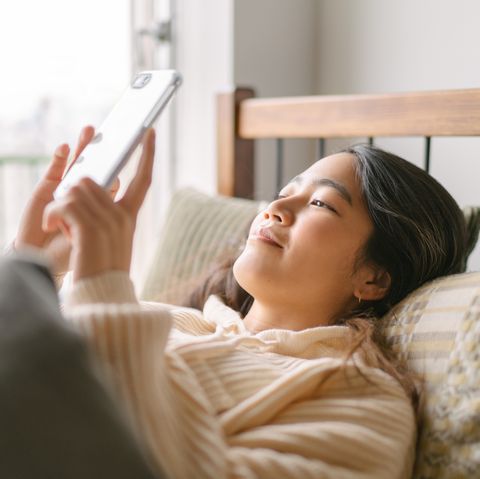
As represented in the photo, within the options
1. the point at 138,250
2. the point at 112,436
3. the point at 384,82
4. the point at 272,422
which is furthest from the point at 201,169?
the point at 112,436

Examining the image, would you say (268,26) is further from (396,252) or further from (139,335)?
(139,335)

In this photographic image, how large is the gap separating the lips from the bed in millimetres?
211

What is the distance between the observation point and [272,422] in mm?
928

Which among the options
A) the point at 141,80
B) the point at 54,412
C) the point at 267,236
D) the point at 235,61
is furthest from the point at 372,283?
the point at 235,61

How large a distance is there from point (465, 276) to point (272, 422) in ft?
1.27

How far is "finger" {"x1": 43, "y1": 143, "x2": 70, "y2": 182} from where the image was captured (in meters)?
1.21

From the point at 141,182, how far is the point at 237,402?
0.31 m

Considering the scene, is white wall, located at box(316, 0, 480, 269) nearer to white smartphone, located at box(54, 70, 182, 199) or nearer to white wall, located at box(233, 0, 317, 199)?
white wall, located at box(233, 0, 317, 199)

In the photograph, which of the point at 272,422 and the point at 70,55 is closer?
the point at 272,422

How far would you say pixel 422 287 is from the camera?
115 centimetres

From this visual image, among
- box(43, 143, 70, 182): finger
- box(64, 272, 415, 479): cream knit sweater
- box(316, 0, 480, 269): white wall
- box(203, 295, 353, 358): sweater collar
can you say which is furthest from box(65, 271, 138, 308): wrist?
box(316, 0, 480, 269): white wall

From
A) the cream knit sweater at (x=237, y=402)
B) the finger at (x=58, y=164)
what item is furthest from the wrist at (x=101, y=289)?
the finger at (x=58, y=164)

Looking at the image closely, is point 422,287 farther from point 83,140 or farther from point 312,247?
point 83,140

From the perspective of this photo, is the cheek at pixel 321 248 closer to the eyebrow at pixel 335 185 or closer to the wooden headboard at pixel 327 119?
the eyebrow at pixel 335 185
